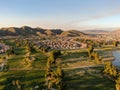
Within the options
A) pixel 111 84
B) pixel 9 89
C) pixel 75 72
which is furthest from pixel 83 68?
pixel 9 89

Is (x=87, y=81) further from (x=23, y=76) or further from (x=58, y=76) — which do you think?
(x=23, y=76)

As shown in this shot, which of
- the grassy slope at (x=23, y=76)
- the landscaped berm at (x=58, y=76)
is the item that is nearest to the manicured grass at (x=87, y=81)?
the landscaped berm at (x=58, y=76)

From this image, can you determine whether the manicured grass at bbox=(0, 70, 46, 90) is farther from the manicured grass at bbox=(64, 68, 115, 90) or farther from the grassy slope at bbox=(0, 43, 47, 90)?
the manicured grass at bbox=(64, 68, 115, 90)

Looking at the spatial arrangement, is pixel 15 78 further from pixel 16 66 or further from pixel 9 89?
pixel 16 66

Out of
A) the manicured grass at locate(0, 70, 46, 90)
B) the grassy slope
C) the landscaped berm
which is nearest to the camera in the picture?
the landscaped berm

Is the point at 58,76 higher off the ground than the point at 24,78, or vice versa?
the point at 58,76

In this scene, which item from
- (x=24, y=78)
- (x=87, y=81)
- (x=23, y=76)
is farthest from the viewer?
(x=23, y=76)

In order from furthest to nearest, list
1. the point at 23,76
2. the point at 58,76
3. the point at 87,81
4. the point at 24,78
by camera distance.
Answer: the point at 23,76 → the point at 24,78 → the point at 87,81 → the point at 58,76

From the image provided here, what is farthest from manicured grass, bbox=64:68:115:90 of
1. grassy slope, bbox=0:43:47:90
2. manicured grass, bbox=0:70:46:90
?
grassy slope, bbox=0:43:47:90

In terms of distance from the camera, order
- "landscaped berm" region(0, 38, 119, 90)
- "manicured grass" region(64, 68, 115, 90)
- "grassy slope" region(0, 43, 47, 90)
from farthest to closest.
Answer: "grassy slope" region(0, 43, 47, 90)
"landscaped berm" region(0, 38, 119, 90)
"manicured grass" region(64, 68, 115, 90)

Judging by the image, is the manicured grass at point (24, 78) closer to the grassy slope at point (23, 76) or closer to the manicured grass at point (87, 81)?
the grassy slope at point (23, 76)

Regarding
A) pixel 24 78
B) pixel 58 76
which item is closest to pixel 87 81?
pixel 58 76
